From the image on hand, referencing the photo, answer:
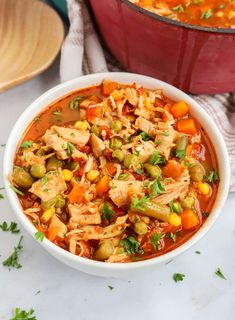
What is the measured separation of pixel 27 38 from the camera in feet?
9.55

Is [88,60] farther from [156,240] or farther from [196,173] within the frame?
[156,240]

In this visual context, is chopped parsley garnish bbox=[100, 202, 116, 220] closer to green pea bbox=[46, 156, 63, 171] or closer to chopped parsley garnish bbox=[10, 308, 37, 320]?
green pea bbox=[46, 156, 63, 171]

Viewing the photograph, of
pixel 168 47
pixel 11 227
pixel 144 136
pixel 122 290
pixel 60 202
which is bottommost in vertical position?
pixel 122 290

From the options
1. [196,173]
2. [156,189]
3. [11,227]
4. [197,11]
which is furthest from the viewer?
[197,11]

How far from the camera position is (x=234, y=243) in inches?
99.3

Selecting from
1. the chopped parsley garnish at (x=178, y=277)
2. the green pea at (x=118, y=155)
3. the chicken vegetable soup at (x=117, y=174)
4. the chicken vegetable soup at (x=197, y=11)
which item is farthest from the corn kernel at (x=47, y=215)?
the chicken vegetable soup at (x=197, y=11)

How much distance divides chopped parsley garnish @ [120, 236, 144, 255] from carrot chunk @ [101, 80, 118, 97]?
70cm

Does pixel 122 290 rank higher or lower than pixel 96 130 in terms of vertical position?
lower

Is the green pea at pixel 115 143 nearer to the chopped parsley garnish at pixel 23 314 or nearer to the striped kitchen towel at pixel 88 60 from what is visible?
the striped kitchen towel at pixel 88 60

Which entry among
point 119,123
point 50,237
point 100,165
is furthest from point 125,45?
point 50,237

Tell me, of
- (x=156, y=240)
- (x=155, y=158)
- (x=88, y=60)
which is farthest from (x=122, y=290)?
(x=88, y=60)

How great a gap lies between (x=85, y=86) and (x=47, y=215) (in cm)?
68

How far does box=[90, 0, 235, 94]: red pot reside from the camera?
2.27m

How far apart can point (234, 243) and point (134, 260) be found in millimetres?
616
